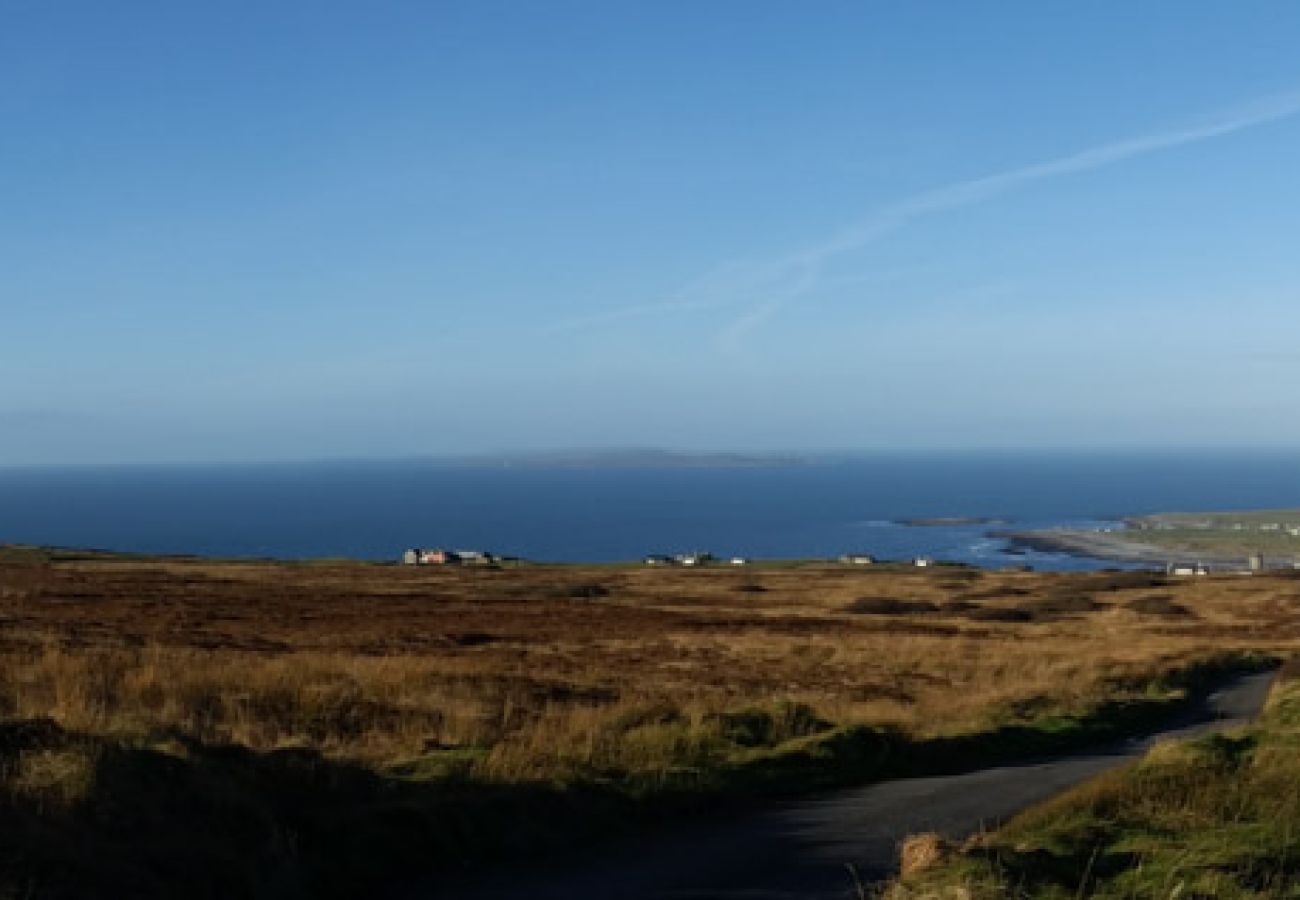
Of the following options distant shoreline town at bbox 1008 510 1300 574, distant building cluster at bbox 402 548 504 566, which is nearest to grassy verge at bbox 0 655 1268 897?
distant building cluster at bbox 402 548 504 566

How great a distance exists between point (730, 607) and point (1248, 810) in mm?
49456

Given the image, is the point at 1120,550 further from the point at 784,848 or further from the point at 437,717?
the point at 784,848

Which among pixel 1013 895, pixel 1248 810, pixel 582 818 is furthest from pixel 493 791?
pixel 1248 810

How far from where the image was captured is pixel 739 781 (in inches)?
590

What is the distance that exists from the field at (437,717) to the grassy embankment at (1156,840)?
3.71 meters

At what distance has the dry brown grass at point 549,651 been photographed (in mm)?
16031

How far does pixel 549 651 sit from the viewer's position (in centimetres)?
3500

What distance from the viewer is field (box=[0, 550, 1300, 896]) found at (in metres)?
9.75

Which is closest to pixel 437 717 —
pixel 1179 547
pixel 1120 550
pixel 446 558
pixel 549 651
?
pixel 549 651

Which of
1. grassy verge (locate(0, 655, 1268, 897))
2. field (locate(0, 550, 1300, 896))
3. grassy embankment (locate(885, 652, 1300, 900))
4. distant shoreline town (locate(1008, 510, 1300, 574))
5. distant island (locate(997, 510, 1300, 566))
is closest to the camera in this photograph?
grassy verge (locate(0, 655, 1268, 897))

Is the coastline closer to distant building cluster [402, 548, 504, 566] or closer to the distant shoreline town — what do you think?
the distant shoreline town

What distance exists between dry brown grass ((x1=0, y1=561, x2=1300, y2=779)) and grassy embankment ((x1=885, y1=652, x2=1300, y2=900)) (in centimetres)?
485

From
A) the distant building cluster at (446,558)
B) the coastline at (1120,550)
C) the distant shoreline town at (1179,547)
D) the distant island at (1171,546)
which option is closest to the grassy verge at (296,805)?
the distant building cluster at (446,558)

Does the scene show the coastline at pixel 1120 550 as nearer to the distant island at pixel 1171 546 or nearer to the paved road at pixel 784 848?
the distant island at pixel 1171 546
